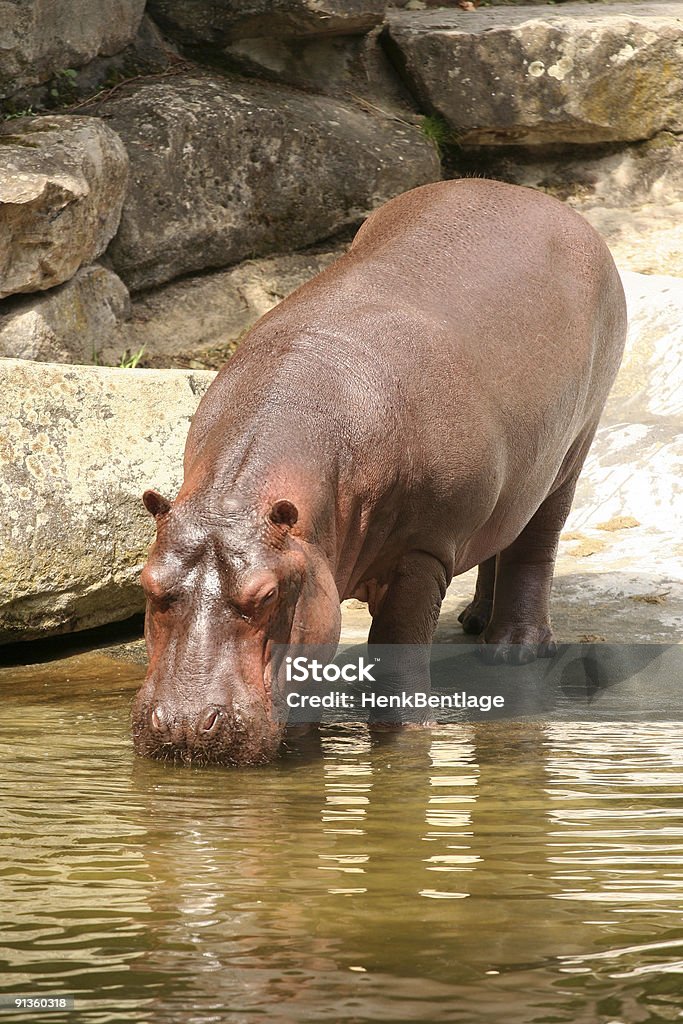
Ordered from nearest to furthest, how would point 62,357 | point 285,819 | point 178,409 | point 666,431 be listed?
point 285,819
point 178,409
point 666,431
point 62,357

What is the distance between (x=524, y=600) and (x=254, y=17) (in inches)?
223

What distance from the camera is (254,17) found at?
10188 mm

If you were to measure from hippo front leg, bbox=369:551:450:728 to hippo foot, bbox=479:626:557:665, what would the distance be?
102 cm

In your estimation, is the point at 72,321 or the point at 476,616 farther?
→ the point at 72,321

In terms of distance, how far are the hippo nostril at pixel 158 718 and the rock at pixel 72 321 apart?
5.01m

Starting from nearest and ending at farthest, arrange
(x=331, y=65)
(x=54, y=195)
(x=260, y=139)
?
(x=54, y=195), (x=260, y=139), (x=331, y=65)

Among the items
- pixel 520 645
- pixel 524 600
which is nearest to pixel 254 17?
pixel 524 600

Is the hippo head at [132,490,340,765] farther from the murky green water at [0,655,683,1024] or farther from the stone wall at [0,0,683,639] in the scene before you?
the stone wall at [0,0,683,639]

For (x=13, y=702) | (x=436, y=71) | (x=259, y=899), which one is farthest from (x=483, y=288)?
(x=436, y=71)

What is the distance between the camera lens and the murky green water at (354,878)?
238 centimetres

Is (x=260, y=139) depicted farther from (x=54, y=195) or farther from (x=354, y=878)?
(x=354, y=878)

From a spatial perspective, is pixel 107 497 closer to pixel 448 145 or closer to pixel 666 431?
pixel 666 431

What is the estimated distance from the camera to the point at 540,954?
8.39ft

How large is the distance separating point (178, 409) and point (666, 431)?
3.03m
